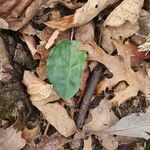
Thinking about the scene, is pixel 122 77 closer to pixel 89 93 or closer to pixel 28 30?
pixel 89 93

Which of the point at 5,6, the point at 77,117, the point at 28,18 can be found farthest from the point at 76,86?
the point at 5,6

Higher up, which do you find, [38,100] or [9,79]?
[9,79]

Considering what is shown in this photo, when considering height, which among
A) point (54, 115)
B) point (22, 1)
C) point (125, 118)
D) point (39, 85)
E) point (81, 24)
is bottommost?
point (125, 118)

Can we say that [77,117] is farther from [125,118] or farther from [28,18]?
[28,18]

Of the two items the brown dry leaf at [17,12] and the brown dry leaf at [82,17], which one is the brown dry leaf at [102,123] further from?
the brown dry leaf at [17,12]

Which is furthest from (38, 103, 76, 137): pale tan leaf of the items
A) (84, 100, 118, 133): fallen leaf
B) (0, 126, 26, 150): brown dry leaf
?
(0, 126, 26, 150): brown dry leaf

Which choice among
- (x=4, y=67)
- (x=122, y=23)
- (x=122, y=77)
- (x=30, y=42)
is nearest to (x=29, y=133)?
(x=4, y=67)
